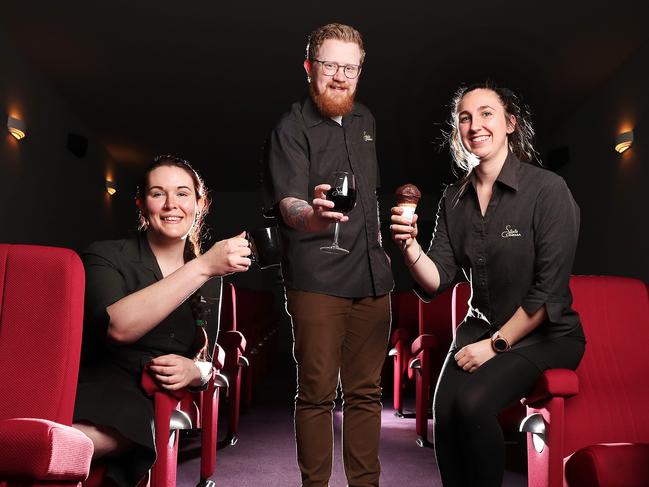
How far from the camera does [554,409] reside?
1526mm

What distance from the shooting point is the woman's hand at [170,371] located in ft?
4.55

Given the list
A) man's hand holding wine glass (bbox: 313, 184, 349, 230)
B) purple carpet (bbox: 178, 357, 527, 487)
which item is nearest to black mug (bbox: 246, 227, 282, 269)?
man's hand holding wine glass (bbox: 313, 184, 349, 230)

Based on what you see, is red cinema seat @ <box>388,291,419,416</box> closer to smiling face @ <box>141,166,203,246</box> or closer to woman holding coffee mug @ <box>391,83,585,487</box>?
woman holding coffee mug @ <box>391,83,585,487</box>

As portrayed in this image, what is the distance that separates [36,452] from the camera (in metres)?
0.90

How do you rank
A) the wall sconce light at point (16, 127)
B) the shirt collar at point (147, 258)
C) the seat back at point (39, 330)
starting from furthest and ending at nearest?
the wall sconce light at point (16, 127) → the shirt collar at point (147, 258) → the seat back at point (39, 330)

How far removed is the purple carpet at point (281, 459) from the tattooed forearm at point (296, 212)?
136 centimetres

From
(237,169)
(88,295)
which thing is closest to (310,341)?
(88,295)

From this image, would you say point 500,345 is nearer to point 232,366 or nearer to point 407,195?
point 407,195

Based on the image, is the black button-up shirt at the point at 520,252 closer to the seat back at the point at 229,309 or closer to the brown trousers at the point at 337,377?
the brown trousers at the point at 337,377

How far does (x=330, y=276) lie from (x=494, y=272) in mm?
471

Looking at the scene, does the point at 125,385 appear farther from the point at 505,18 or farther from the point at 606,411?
the point at 505,18

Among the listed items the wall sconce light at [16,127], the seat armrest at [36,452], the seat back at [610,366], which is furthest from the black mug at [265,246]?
the wall sconce light at [16,127]

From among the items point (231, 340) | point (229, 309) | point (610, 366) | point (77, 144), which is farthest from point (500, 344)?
point (77, 144)

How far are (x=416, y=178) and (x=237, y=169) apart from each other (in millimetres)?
2855
